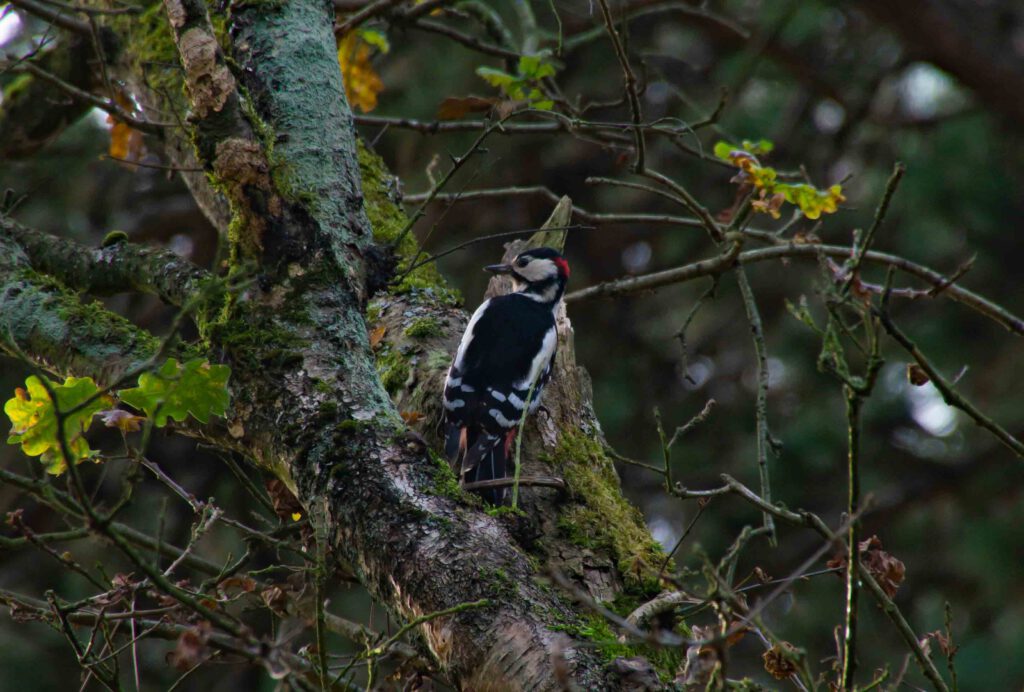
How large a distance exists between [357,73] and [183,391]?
93.8 inches

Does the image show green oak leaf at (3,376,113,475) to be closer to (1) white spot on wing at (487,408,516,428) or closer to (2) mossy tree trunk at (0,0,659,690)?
(2) mossy tree trunk at (0,0,659,690)

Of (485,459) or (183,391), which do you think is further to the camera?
(485,459)

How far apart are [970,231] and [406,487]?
608 centimetres

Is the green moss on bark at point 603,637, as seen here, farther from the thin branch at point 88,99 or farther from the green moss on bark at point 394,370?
the thin branch at point 88,99

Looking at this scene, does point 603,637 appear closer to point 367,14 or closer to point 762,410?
point 762,410

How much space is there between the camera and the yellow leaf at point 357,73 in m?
4.00

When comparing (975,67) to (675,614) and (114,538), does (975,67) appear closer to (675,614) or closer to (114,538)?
(675,614)

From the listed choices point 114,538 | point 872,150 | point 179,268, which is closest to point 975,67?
point 872,150

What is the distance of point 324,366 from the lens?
2219 millimetres

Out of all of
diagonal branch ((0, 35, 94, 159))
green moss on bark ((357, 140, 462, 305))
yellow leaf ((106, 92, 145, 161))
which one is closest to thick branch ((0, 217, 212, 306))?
green moss on bark ((357, 140, 462, 305))

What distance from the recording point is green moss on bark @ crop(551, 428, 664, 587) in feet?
8.29

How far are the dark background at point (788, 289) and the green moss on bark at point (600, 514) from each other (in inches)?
137

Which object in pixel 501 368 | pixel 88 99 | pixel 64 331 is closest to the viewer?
pixel 64 331

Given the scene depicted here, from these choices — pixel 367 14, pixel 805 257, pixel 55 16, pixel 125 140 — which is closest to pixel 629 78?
pixel 805 257
